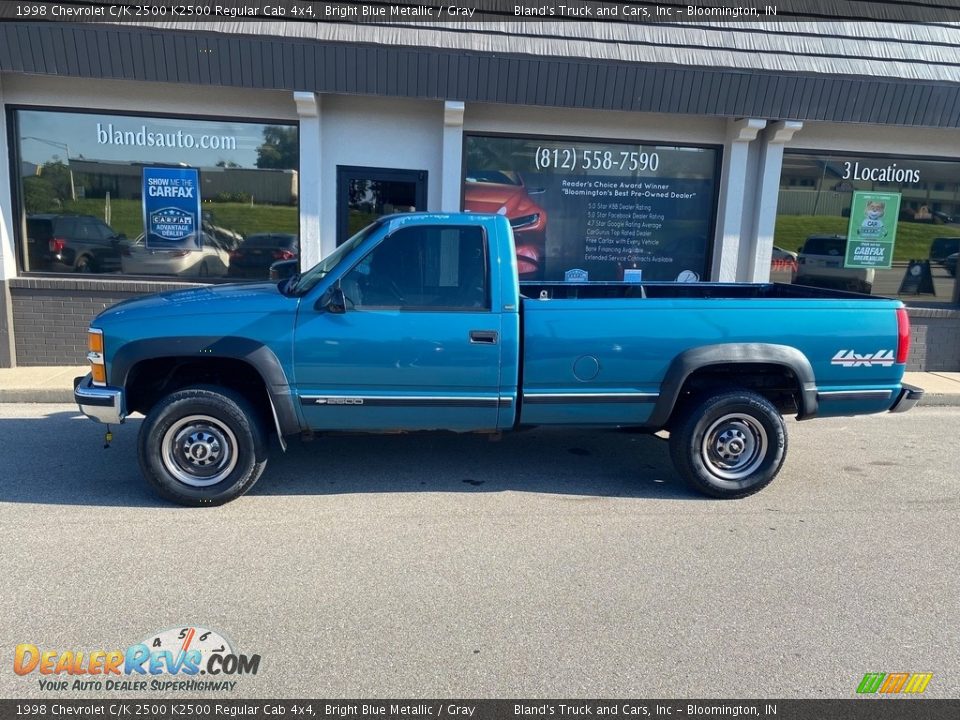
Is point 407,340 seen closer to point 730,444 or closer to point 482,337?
point 482,337

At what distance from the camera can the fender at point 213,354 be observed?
4516 millimetres

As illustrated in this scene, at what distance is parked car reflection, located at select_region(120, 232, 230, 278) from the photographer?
8.78 metres

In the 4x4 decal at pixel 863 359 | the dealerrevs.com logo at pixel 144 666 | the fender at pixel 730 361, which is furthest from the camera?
the 4x4 decal at pixel 863 359

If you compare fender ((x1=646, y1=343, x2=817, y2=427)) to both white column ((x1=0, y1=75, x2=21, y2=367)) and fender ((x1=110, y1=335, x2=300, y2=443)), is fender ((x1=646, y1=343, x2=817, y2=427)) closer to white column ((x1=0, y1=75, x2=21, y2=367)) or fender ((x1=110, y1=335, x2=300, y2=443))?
fender ((x1=110, y1=335, x2=300, y2=443))

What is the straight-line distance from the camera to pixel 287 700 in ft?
9.17

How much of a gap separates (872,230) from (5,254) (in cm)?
1085

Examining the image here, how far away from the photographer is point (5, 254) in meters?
8.30

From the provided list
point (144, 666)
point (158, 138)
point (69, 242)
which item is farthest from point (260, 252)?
point (144, 666)

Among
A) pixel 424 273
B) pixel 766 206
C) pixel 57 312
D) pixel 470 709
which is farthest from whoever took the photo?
pixel 766 206

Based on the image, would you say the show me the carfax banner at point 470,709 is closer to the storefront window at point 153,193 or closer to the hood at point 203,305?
the hood at point 203,305

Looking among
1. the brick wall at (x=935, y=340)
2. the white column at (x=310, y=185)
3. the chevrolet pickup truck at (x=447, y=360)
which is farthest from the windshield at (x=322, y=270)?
the brick wall at (x=935, y=340)

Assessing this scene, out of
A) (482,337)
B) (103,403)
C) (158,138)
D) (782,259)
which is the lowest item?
(103,403)

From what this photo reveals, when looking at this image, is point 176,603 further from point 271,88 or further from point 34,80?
point 34,80

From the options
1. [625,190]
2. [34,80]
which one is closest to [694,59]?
[625,190]
